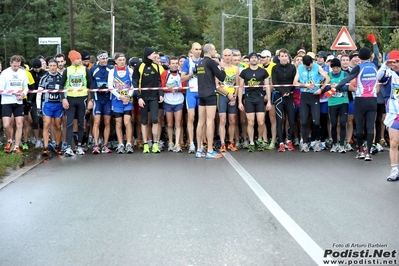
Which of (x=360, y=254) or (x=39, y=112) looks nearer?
(x=360, y=254)

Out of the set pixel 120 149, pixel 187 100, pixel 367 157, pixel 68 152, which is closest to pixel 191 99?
pixel 187 100

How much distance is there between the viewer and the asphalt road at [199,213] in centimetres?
658

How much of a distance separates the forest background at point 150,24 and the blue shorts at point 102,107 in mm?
25011

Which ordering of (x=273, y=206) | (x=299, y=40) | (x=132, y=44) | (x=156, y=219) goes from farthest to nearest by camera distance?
(x=132, y=44) → (x=299, y=40) → (x=273, y=206) → (x=156, y=219)

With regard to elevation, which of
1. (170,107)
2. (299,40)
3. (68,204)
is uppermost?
(299,40)

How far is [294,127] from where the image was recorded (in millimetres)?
16875

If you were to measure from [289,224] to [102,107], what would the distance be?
9.08m

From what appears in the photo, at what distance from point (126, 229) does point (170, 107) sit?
860 cm

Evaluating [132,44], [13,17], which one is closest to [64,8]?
[13,17]

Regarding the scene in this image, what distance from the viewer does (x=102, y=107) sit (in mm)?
15992

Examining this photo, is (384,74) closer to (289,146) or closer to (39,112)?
(289,146)

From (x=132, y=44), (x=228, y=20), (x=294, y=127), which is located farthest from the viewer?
(x=228, y=20)

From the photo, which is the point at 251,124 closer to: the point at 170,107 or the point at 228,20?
the point at 170,107

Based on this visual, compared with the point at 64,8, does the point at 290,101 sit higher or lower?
lower
